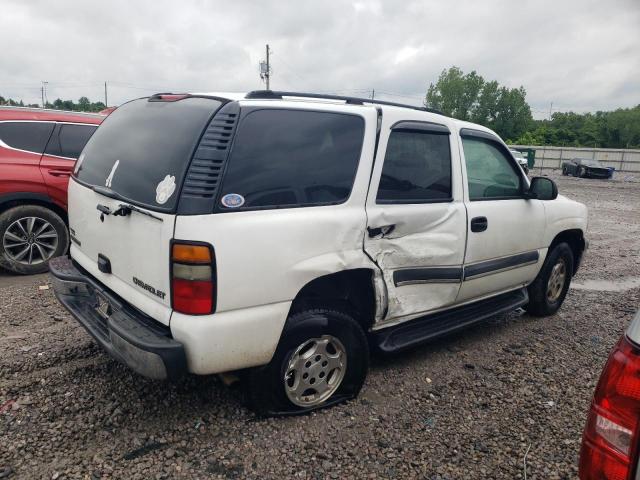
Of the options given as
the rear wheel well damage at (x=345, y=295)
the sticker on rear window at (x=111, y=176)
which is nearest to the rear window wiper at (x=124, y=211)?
the sticker on rear window at (x=111, y=176)

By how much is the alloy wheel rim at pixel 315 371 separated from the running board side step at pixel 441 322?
0.37m

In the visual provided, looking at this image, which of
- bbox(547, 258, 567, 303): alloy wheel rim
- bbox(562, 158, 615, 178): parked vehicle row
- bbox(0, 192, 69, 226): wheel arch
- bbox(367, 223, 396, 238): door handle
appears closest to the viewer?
bbox(367, 223, 396, 238): door handle

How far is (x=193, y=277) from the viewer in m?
2.28

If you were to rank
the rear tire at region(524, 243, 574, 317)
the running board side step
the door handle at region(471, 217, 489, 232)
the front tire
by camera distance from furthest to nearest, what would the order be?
1. the rear tire at region(524, 243, 574, 317)
2. the door handle at region(471, 217, 489, 232)
3. the running board side step
4. the front tire

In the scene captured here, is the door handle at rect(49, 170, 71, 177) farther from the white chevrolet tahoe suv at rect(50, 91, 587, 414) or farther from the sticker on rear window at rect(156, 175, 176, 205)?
the sticker on rear window at rect(156, 175, 176, 205)

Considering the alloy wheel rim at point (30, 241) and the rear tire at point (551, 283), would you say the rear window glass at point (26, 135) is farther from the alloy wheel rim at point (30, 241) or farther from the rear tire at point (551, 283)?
the rear tire at point (551, 283)

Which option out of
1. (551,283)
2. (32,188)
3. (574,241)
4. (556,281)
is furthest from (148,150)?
(574,241)

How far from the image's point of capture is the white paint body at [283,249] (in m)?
2.32

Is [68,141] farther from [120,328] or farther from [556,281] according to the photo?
[556,281]

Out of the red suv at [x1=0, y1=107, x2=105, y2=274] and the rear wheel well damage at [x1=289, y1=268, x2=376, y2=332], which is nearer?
the rear wheel well damage at [x1=289, y1=268, x2=376, y2=332]

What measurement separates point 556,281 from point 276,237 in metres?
3.53

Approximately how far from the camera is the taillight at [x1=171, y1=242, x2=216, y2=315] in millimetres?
2262

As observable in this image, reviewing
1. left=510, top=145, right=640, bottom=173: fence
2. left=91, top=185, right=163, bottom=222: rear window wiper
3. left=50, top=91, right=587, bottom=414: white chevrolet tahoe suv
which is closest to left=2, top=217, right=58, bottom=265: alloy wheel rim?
left=50, top=91, right=587, bottom=414: white chevrolet tahoe suv

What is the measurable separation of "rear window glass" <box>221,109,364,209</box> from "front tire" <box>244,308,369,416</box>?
0.68 meters
